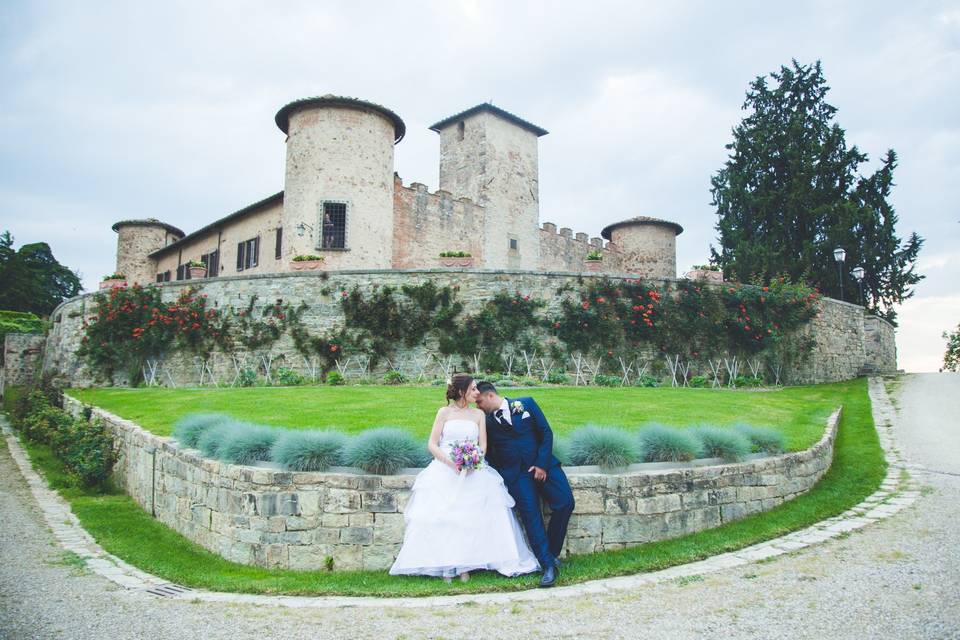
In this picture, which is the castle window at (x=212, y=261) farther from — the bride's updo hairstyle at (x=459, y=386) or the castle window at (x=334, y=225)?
the bride's updo hairstyle at (x=459, y=386)

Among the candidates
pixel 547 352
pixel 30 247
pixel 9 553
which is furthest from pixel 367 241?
pixel 30 247

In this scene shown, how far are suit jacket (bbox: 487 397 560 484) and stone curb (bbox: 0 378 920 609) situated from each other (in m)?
1.15

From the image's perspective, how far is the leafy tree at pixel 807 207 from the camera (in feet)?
95.6

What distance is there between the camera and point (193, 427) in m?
8.68

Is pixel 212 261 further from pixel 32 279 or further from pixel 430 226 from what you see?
pixel 32 279

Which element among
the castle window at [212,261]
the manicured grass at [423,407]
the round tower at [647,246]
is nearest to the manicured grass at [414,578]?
the manicured grass at [423,407]

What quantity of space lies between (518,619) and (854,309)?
2476 centimetres

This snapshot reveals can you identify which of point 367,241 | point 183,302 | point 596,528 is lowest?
point 596,528

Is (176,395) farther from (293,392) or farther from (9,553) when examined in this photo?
(9,553)

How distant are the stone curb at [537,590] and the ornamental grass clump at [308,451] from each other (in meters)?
Result: 1.33

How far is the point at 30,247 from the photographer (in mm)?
47875

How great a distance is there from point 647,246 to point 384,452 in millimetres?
29222

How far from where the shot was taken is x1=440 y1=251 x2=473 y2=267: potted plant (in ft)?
66.1

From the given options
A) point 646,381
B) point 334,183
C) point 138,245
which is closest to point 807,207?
point 646,381
